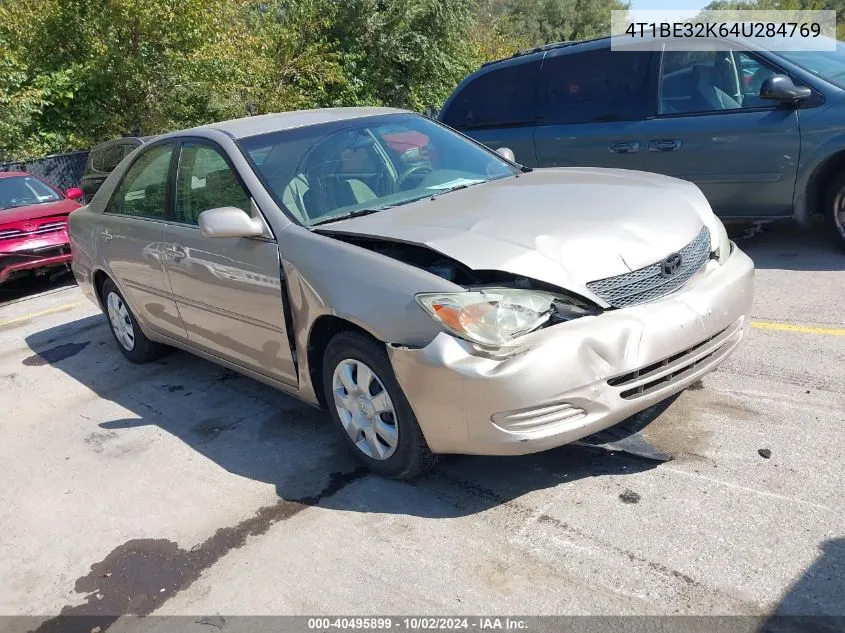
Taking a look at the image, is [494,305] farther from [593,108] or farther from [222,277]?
[593,108]

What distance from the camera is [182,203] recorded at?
186 inches

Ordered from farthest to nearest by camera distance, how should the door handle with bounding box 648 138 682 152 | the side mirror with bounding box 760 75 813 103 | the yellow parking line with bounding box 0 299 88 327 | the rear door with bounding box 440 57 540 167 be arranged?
the yellow parking line with bounding box 0 299 88 327 < the rear door with bounding box 440 57 540 167 < the door handle with bounding box 648 138 682 152 < the side mirror with bounding box 760 75 813 103

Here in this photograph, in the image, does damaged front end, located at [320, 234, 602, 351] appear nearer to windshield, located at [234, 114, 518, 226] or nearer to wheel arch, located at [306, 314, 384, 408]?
wheel arch, located at [306, 314, 384, 408]

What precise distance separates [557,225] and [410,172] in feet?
3.96

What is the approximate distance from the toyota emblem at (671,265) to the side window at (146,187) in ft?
9.97

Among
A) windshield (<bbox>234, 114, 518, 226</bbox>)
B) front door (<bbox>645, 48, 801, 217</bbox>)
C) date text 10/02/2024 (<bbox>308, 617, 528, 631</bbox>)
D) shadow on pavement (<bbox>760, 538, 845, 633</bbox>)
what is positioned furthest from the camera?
front door (<bbox>645, 48, 801, 217</bbox>)

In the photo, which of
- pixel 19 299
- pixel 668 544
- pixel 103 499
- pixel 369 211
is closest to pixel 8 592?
pixel 103 499

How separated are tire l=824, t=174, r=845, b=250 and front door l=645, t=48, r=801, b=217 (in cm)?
27

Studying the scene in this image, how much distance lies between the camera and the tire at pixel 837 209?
5.97 m

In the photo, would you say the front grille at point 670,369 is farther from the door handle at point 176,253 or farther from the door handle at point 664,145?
the door handle at point 664,145

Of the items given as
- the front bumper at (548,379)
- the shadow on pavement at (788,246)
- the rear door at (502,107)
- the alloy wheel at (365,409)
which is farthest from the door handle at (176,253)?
the shadow on pavement at (788,246)

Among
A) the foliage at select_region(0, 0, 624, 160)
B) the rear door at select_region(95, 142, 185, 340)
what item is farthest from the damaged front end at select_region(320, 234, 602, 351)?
the foliage at select_region(0, 0, 624, 160)

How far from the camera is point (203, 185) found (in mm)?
4559

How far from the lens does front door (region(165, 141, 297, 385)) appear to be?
395 centimetres
